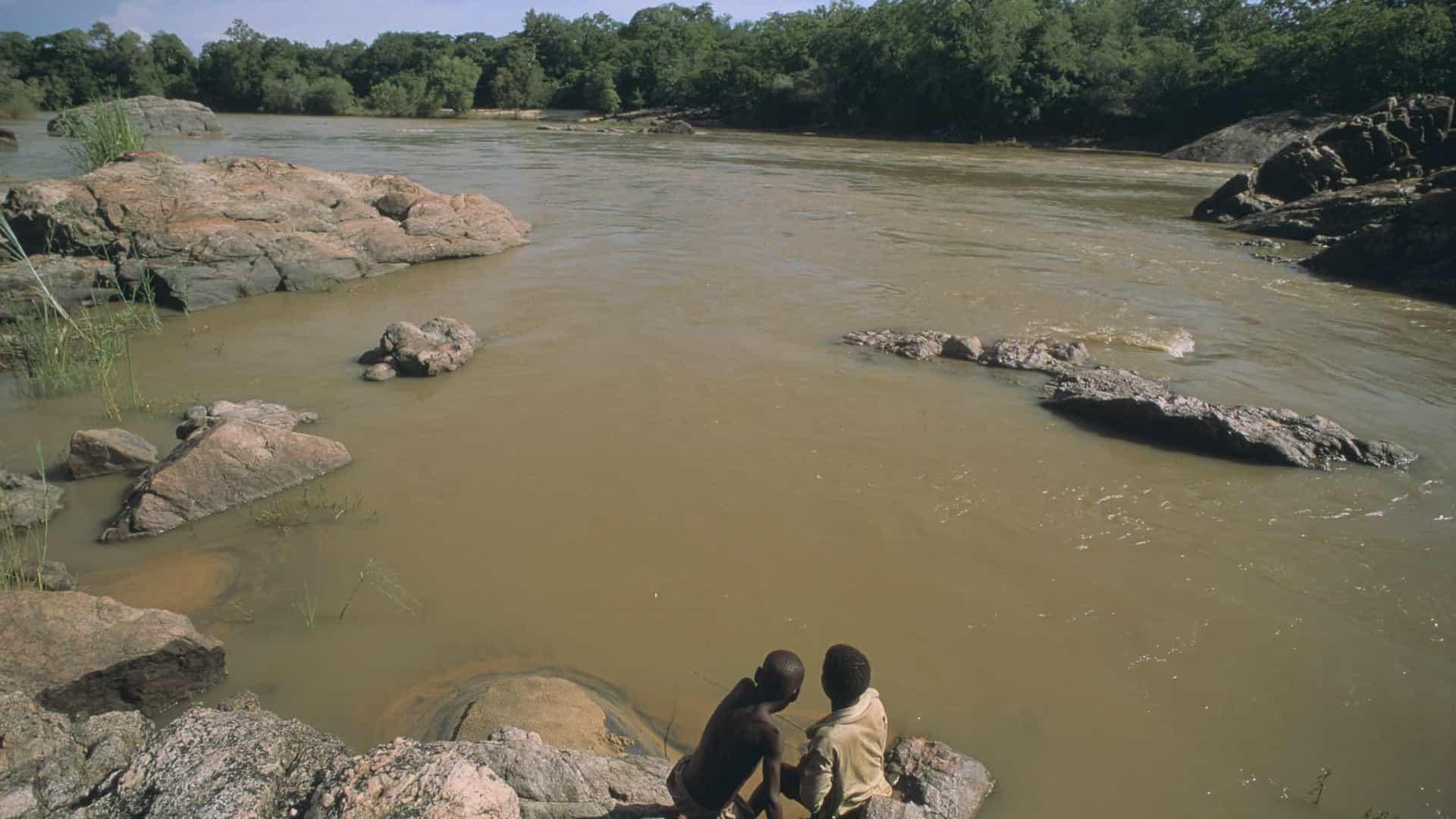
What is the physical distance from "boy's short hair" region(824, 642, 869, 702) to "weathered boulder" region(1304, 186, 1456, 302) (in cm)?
1303

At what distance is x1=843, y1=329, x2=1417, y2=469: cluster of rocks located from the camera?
587 cm

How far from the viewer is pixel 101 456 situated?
17.6 ft

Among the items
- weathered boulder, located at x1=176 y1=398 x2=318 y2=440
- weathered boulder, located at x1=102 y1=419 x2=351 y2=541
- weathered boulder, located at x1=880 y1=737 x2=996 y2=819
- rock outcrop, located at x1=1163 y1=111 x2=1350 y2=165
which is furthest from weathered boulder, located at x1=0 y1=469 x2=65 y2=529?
rock outcrop, located at x1=1163 y1=111 x2=1350 y2=165

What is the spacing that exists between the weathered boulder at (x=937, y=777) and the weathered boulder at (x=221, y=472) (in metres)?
4.01

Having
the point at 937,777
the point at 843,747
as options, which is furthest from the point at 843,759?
the point at 937,777

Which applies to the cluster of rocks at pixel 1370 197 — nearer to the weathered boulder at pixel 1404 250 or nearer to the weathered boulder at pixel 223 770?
the weathered boulder at pixel 1404 250

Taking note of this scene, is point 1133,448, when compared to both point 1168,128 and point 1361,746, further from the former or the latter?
point 1168,128

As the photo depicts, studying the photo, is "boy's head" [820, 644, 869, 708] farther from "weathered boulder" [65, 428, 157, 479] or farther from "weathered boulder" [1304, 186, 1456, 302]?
"weathered boulder" [1304, 186, 1456, 302]

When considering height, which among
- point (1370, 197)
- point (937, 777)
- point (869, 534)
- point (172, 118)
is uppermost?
point (172, 118)

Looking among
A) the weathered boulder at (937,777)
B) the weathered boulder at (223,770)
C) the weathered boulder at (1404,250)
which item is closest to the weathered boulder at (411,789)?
the weathered boulder at (223,770)

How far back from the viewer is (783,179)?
22.3m

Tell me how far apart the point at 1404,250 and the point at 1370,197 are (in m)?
4.09

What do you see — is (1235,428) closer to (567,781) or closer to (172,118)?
(567,781)

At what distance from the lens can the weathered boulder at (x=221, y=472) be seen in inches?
189
